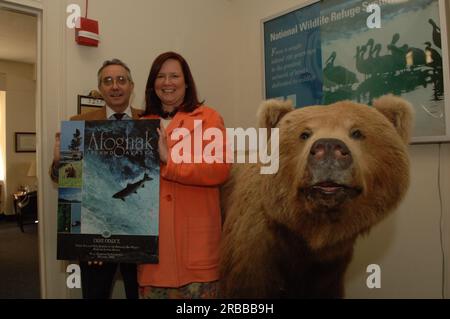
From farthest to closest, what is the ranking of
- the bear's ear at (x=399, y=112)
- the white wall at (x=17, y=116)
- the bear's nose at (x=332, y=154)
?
the white wall at (x=17, y=116) → the bear's ear at (x=399, y=112) → the bear's nose at (x=332, y=154)

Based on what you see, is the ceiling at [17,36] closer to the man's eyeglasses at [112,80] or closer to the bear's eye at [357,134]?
the man's eyeglasses at [112,80]

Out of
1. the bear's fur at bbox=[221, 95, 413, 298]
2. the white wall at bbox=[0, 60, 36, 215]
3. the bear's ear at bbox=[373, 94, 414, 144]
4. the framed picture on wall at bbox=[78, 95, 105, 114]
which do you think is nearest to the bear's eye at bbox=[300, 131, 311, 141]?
the bear's fur at bbox=[221, 95, 413, 298]

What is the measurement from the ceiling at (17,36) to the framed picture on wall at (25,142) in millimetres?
278

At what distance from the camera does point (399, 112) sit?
1099 mm

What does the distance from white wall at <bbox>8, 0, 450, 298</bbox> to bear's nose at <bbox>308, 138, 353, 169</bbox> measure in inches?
11.7

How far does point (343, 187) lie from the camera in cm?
100

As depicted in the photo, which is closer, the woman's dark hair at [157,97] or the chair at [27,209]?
the woman's dark hair at [157,97]

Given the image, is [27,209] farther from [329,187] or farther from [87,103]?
[329,187]

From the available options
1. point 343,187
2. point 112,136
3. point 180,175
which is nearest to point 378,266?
point 343,187

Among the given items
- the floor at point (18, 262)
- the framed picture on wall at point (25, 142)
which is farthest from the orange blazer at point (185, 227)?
the framed picture on wall at point (25, 142)

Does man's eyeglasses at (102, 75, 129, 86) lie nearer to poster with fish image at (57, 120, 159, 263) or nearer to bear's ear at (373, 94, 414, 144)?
poster with fish image at (57, 120, 159, 263)

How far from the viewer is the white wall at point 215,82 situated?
1175mm

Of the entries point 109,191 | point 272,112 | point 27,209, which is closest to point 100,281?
point 109,191
